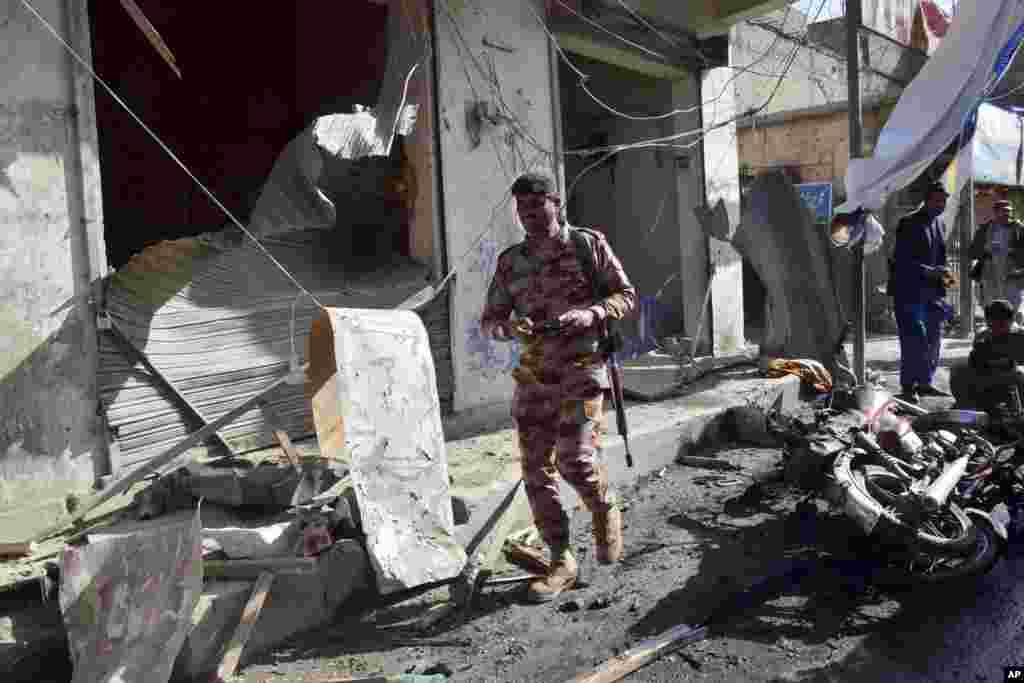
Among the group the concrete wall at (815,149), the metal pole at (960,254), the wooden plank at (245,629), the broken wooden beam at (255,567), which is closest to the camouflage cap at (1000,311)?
the broken wooden beam at (255,567)

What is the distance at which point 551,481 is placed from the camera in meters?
3.58

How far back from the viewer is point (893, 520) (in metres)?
3.30

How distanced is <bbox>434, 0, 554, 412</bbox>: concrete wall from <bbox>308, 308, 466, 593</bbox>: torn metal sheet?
2055 millimetres

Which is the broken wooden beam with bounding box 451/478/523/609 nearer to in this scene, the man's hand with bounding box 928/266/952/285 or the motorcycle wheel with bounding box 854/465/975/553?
the motorcycle wheel with bounding box 854/465/975/553

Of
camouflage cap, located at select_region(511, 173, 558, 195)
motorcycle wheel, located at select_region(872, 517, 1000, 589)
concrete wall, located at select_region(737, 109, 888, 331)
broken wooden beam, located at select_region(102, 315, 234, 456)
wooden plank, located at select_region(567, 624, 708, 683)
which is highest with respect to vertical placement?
concrete wall, located at select_region(737, 109, 888, 331)

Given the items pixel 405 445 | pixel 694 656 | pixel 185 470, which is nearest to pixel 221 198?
pixel 185 470

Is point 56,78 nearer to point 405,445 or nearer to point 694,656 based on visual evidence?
point 405,445

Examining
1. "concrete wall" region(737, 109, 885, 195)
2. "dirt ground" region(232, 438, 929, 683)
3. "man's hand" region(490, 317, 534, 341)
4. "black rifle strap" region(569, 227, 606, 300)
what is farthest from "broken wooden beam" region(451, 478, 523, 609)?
"concrete wall" region(737, 109, 885, 195)

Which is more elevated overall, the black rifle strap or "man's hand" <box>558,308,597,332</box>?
the black rifle strap

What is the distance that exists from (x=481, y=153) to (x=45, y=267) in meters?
3.22

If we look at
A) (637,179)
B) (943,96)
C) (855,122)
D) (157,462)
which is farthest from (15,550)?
(637,179)

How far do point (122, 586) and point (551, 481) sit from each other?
1.82 m

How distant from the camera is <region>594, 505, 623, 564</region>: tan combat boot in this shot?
3681mm

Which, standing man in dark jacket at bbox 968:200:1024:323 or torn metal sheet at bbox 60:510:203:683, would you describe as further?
standing man in dark jacket at bbox 968:200:1024:323
